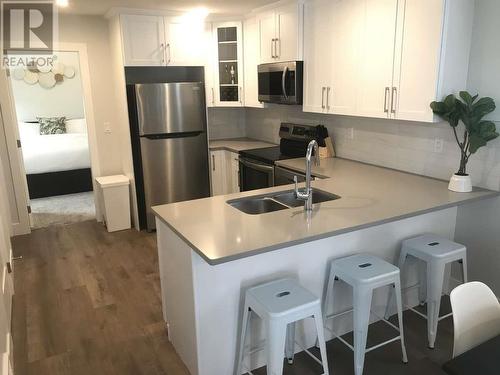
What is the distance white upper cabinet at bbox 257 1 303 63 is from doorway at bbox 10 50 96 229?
206 centimetres

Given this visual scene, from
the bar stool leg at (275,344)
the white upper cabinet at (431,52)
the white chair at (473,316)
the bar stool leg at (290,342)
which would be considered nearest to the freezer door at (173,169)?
the white upper cabinet at (431,52)

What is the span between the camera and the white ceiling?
369 centimetres

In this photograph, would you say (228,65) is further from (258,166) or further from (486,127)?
(486,127)

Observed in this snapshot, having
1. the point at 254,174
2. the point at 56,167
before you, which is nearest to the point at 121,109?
the point at 254,174

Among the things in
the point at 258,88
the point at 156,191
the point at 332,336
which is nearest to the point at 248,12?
the point at 258,88

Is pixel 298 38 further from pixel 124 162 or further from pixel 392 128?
pixel 124 162

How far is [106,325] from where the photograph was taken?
9.04 feet

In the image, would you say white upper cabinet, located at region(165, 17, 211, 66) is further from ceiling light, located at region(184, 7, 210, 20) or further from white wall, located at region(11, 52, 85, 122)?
white wall, located at region(11, 52, 85, 122)

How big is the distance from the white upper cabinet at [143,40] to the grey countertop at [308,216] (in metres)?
2.33

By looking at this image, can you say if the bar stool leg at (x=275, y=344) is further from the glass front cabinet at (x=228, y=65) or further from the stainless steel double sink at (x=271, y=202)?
the glass front cabinet at (x=228, y=65)

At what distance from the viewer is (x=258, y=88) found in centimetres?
418

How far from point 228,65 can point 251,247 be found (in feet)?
→ 10.7

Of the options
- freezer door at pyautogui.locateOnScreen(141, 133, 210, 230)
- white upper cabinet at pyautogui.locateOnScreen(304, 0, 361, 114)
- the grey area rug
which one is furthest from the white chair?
the grey area rug

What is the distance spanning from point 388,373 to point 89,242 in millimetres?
3236
